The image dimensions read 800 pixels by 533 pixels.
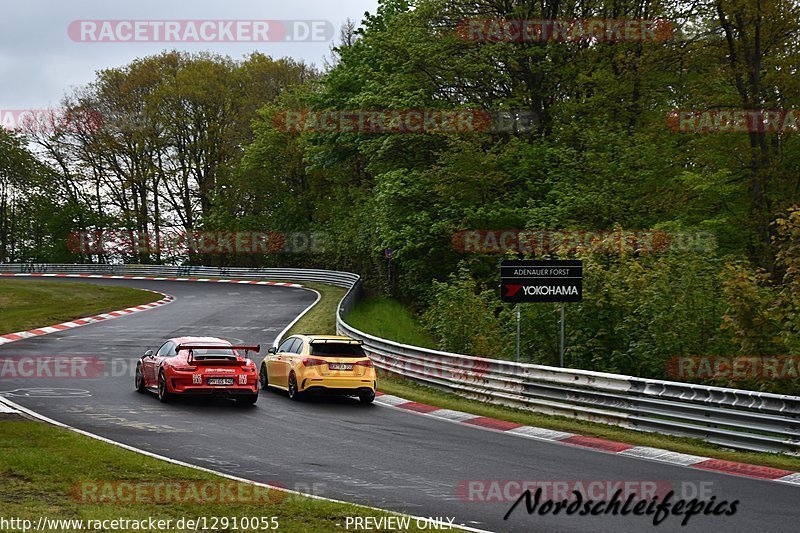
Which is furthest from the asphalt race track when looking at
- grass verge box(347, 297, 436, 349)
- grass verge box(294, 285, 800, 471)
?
grass verge box(347, 297, 436, 349)

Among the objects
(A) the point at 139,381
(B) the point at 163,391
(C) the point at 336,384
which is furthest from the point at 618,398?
(A) the point at 139,381

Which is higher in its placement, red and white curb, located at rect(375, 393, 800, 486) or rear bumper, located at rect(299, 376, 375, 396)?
rear bumper, located at rect(299, 376, 375, 396)

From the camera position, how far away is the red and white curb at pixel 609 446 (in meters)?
11.9

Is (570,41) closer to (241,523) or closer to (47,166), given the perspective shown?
(241,523)

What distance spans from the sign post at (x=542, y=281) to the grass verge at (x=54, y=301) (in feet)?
68.7

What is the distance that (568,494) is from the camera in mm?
10336

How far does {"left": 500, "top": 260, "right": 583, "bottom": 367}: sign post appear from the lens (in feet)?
62.1

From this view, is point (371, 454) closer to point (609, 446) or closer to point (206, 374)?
point (609, 446)

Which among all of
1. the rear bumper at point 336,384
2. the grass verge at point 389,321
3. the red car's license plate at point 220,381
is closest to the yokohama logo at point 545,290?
the rear bumper at point 336,384

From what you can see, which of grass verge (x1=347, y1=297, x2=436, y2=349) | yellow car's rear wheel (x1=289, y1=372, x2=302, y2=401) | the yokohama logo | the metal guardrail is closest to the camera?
the metal guardrail

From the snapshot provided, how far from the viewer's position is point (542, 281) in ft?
62.3

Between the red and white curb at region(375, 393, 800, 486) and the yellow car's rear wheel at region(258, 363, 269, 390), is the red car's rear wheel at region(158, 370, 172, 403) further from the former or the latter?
the red and white curb at region(375, 393, 800, 486)

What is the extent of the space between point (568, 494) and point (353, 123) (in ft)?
117

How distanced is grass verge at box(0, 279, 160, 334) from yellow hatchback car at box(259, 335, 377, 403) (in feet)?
57.6
